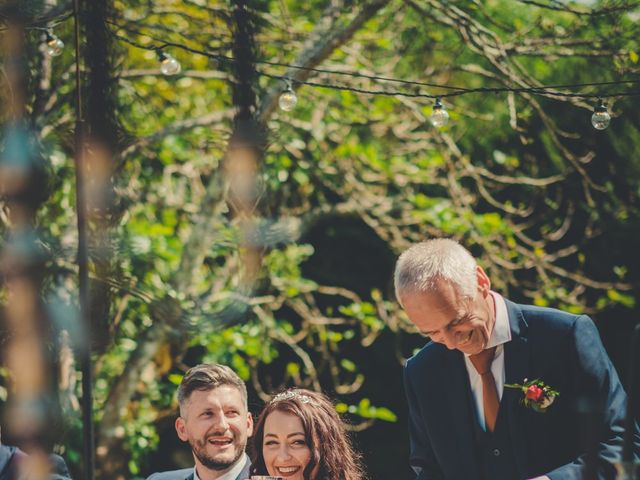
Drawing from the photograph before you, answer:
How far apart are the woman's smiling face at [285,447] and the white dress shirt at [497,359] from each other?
0.58 meters

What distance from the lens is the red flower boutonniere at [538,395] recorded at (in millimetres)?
2391

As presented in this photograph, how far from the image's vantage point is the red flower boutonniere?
2391 mm

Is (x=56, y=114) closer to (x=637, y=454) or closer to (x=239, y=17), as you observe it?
(x=239, y=17)

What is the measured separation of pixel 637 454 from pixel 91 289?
317cm

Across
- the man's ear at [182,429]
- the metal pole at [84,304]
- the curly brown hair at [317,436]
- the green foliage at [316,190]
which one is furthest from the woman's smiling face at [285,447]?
the green foliage at [316,190]

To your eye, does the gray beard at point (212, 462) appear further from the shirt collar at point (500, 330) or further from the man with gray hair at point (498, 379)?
the shirt collar at point (500, 330)

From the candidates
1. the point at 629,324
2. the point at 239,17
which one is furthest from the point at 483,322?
the point at 629,324

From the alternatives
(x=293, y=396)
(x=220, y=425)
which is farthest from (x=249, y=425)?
(x=293, y=396)

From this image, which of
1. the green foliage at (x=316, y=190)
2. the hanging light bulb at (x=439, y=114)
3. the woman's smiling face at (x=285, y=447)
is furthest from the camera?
the green foliage at (x=316, y=190)

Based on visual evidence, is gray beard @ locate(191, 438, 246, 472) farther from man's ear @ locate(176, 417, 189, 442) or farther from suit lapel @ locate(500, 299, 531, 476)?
suit lapel @ locate(500, 299, 531, 476)

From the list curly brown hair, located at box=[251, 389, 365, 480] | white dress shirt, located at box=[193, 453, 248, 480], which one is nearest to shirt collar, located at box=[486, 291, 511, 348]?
curly brown hair, located at box=[251, 389, 365, 480]

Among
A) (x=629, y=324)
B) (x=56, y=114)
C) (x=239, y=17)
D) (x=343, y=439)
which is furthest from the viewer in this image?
(x=629, y=324)

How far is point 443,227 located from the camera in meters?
5.34

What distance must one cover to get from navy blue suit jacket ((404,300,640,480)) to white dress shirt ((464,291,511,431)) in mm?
19
